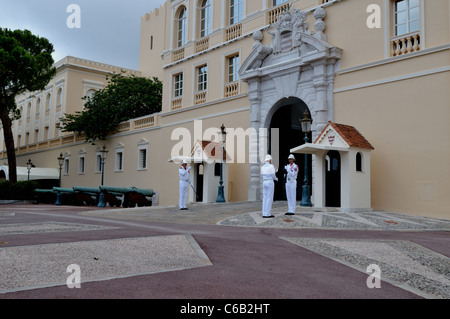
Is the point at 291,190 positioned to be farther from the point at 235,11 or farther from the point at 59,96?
the point at 59,96

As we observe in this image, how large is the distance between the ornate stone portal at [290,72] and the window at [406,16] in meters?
2.29

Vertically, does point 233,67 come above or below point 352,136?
above

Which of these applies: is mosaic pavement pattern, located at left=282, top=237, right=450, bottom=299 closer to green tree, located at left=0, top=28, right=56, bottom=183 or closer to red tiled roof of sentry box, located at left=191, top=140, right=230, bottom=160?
red tiled roof of sentry box, located at left=191, top=140, right=230, bottom=160

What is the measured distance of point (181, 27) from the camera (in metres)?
26.1

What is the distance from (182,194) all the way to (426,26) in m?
10.6

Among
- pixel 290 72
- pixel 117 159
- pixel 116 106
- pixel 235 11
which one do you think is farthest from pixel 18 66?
pixel 290 72

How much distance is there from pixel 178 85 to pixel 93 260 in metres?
20.9

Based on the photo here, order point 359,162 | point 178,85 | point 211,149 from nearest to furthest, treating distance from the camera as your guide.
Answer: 1. point 359,162
2. point 211,149
3. point 178,85

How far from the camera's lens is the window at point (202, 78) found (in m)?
→ 23.6

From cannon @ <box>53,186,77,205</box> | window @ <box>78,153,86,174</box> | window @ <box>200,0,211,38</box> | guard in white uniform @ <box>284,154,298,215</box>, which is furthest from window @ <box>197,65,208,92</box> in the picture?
window @ <box>78,153,86,174</box>

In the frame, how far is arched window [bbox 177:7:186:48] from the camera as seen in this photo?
2580 cm

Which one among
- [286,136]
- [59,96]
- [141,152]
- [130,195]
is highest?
[59,96]

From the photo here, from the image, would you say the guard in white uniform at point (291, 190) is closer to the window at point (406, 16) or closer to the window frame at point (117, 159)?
the window at point (406, 16)

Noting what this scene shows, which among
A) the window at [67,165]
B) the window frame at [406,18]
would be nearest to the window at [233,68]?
the window frame at [406,18]
